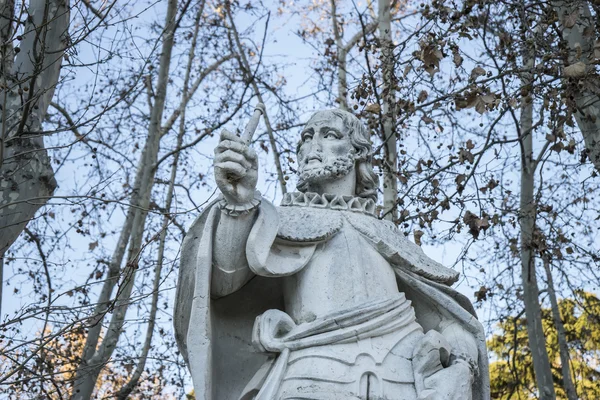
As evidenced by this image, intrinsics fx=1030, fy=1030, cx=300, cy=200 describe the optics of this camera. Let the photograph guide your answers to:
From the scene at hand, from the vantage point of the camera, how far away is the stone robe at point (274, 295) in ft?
16.4

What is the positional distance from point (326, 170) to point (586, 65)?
14.4 feet

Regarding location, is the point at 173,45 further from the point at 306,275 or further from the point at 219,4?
the point at 306,275

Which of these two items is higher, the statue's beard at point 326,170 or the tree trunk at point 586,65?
the tree trunk at point 586,65

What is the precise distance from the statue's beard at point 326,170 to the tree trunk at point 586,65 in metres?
4.10

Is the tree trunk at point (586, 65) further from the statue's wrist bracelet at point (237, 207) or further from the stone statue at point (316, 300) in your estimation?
the statue's wrist bracelet at point (237, 207)

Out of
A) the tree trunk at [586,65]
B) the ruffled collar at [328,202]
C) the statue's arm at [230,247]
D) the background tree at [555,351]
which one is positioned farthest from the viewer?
the background tree at [555,351]

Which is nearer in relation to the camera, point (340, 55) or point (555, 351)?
point (555, 351)

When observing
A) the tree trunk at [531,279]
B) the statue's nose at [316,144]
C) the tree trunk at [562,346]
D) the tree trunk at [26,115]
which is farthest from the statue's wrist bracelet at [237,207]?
the tree trunk at [562,346]

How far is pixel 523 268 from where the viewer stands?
484 inches

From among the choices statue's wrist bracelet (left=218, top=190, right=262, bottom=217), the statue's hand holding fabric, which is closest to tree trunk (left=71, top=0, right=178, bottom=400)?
statue's wrist bracelet (left=218, top=190, right=262, bottom=217)

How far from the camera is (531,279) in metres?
12.2

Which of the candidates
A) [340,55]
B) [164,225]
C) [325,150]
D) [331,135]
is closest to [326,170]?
[325,150]

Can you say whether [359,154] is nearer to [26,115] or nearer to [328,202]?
[328,202]

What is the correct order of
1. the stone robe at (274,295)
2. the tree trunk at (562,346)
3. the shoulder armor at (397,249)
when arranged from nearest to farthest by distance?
the stone robe at (274,295) → the shoulder armor at (397,249) → the tree trunk at (562,346)
